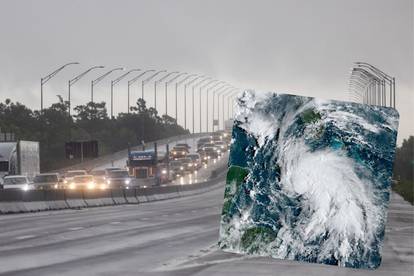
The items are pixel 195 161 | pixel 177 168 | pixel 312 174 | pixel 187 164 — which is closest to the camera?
pixel 312 174

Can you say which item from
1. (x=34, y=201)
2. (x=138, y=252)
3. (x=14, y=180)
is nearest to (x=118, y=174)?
(x=14, y=180)

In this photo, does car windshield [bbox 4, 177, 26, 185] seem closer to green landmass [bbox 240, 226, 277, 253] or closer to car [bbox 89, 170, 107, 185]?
car [bbox 89, 170, 107, 185]

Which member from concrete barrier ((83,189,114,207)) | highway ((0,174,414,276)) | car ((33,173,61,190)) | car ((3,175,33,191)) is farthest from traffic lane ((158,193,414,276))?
car ((33,173,61,190))

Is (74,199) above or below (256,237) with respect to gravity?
below

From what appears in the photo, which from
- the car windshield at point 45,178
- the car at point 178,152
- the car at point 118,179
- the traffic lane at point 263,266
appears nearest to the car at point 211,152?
the car at point 178,152

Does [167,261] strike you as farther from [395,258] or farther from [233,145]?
[233,145]

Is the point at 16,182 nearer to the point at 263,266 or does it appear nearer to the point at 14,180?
the point at 14,180
